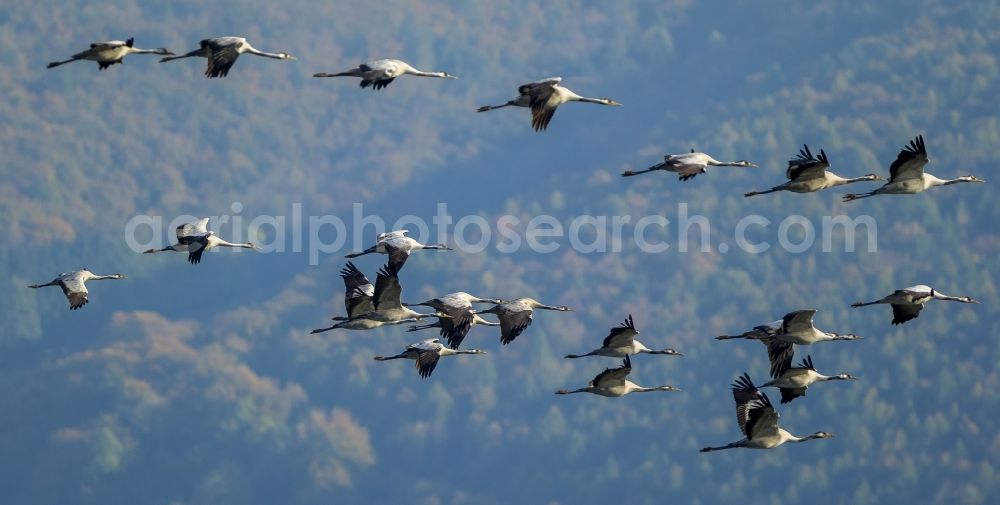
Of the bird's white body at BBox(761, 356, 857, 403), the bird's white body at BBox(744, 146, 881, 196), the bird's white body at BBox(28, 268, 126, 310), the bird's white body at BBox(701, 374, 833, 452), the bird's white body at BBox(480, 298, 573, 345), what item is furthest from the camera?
the bird's white body at BBox(28, 268, 126, 310)

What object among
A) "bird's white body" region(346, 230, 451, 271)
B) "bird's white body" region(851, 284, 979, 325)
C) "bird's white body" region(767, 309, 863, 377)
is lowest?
"bird's white body" region(767, 309, 863, 377)

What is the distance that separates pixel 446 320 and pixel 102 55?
43.0 ft

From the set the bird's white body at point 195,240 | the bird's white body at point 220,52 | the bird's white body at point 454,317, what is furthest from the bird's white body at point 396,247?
the bird's white body at point 220,52

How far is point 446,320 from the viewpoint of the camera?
71.9 m

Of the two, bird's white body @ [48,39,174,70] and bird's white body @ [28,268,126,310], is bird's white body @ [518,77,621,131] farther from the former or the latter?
bird's white body @ [28,268,126,310]

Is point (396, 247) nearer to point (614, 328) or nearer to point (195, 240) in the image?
→ point (195, 240)

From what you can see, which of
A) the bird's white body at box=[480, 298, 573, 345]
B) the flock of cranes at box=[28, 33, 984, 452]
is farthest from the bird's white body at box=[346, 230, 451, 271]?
the bird's white body at box=[480, 298, 573, 345]

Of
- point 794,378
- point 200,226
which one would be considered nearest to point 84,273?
point 200,226

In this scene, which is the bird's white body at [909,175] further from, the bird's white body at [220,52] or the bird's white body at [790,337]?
the bird's white body at [220,52]

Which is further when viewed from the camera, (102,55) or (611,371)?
(611,371)

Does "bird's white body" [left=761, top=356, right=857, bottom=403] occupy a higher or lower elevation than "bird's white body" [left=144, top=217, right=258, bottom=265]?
lower

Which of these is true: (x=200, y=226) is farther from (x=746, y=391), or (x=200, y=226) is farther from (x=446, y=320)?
(x=746, y=391)

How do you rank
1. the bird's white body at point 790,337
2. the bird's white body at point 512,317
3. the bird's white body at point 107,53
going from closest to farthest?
the bird's white body at point 107,53 < the bird's white body at point 790,337 < the bird's white body at point 512,317

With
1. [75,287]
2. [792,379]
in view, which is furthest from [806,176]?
[75,287]
